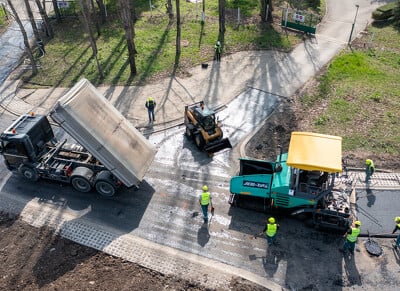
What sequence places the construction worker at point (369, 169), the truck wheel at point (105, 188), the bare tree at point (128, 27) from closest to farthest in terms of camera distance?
1. the truck wheel at point (105, 188)
2. the construction worker at point (369, 169)
3. the bare tree at point (128, 27)

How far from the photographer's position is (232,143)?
1711cm

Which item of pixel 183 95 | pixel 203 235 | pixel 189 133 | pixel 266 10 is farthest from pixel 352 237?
pixel 266 10

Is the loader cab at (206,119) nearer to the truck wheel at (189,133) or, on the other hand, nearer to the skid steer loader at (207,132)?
the skid steer loader at (207,132)

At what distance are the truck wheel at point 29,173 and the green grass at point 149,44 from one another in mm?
9174

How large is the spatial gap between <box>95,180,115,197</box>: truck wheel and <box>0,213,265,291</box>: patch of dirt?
7.70 ft

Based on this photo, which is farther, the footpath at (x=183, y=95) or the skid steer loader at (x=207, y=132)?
the skid steer loader at (x=207, y=132)

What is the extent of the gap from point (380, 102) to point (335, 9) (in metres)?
15.9

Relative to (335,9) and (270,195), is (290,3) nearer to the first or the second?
(335,9)

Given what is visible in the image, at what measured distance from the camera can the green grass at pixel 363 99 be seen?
17000 millimetres

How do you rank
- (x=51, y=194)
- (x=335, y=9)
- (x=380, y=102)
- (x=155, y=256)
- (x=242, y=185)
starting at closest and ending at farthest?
(x=155, y=256) → (x=242, y=185) → (x=51, y=194) → (x=380, y=102) → (x=335, y=9)

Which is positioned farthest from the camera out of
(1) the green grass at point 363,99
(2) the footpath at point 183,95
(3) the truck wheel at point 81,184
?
(1) the green grass at point 363,99

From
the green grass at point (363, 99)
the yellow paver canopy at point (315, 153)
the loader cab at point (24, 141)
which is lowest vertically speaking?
the green grass at point (363, 99)

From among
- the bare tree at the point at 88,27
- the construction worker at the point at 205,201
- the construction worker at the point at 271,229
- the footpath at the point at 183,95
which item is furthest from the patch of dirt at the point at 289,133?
the bare tree at the point at 88,27

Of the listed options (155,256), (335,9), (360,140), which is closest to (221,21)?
(335,9)
